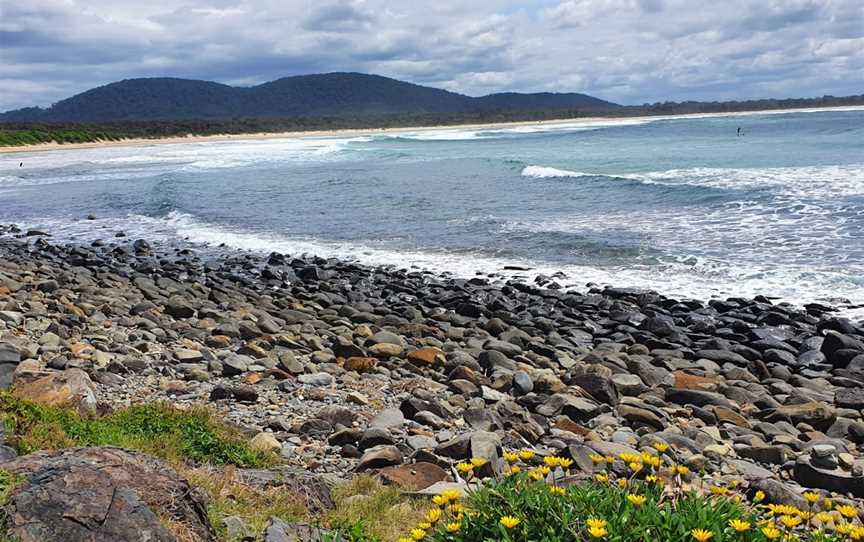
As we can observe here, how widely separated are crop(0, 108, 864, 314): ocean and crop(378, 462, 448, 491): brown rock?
8.91m

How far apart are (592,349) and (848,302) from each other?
15.3 feet

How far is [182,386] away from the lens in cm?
712

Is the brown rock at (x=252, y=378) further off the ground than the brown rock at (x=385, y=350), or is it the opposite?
the brown rock at (x=252, y=378)

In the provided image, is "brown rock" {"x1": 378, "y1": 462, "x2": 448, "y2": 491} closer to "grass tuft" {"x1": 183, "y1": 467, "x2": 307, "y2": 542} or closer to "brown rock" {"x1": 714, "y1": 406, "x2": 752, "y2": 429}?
"grass tuft" {"x1": 183, "y1": 467, "x2": 307, "y2": 542}

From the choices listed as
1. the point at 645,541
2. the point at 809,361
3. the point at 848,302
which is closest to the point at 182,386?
the point at 645,541

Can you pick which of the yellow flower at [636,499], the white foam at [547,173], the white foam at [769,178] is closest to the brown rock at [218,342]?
A: the yellow flower at [636,499]

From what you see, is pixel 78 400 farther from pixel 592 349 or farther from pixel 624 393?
pixel 592 349

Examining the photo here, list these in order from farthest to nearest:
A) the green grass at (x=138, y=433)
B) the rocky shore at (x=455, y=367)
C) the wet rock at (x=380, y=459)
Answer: the rocky shore at (x=455, y=367) → the wet rock at (x=380, y=459) → the green grass at (x=138, y=433)

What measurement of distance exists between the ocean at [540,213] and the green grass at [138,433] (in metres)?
9.60

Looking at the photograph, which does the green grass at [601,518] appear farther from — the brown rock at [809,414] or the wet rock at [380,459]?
the brown rock at [809,414]

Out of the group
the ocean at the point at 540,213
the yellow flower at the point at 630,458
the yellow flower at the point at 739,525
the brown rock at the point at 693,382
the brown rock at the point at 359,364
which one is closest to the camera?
the yellow flower at the point at 739,525

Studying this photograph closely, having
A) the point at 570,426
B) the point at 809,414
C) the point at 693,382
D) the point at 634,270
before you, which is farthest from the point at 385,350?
the point at 634,270

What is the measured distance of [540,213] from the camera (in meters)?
22.3

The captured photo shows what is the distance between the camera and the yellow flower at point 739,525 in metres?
2.67
